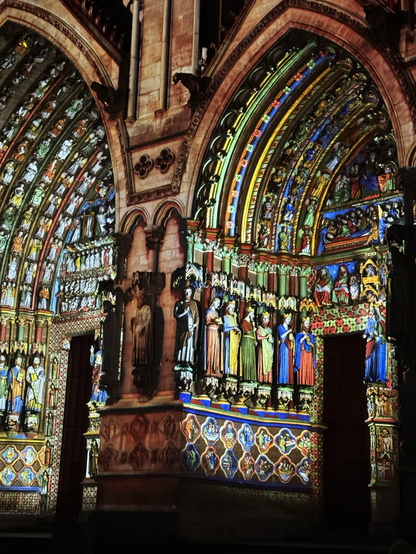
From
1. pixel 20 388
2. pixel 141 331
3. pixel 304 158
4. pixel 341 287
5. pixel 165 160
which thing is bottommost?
pixel 20 388

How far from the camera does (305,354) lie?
15727 millimetres

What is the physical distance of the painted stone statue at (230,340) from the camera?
48.2 ft

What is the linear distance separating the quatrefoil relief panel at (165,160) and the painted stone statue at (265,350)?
10.5 ft

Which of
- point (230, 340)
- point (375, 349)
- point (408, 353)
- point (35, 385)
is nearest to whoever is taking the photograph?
point (408, 353)

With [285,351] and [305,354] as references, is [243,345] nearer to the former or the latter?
[285,351]

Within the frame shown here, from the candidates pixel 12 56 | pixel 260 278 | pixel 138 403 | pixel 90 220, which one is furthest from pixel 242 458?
pixel 12 56

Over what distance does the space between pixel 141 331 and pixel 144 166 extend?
3229 mm

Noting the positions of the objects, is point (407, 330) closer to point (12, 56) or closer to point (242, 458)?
point (242, 458)

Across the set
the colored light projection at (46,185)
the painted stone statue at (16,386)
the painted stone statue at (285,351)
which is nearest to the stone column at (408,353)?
the painted stone statue at (285,351)

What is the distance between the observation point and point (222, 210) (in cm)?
1541

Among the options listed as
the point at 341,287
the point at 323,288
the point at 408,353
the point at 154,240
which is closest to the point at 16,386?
the point at 154,240

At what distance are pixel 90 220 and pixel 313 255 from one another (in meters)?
6.36

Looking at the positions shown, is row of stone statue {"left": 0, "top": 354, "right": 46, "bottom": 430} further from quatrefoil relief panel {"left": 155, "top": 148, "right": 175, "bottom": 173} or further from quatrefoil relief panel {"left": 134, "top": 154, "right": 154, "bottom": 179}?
quatrefoil relief panel {"left": 155, "top": 148, "right": 175, "bottom": 173}

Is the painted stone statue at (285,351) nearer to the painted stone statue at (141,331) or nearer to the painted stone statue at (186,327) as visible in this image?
the painted stone statue at (186,327)
